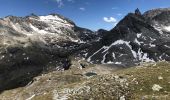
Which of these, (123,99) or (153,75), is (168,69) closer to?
(153,75)

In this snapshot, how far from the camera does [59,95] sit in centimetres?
3297

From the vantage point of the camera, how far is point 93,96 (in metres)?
30.5

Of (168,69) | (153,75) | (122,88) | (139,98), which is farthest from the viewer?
(168,69)

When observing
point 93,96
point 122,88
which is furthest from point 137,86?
point 93,96

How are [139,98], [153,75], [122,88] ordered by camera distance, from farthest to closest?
[153,75]
[122,88]
[139,98]

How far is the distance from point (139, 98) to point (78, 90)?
21.5 ft

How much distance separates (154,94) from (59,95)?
980 cm

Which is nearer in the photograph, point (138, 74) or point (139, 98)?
point (139, 98)

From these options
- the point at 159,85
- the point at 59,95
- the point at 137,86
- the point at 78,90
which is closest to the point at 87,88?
the point at 78,90

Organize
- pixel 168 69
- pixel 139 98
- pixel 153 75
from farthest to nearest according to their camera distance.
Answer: pixel 168 69 → pixel 153 75 → pixel 139 98

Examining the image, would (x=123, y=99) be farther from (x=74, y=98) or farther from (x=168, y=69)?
(x=168, y=69)

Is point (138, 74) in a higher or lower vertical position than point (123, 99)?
higher

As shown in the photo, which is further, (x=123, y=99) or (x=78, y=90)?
(x=78, y=90)

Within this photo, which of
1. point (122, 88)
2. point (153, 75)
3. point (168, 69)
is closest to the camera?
point (122, 88)
